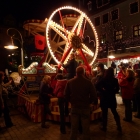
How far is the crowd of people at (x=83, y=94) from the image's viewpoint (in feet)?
13.1

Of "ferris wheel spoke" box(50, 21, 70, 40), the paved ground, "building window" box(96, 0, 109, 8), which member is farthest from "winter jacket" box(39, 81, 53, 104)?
"building window" box(96, 0, 109, 8)

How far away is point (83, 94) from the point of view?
3.99 meters

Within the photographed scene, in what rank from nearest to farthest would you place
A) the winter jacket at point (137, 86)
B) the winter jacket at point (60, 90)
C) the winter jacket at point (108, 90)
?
the winter jacket at point (108, 90) → the winter jacket at point (60, 90) → the winter jacket at point (137, 86)

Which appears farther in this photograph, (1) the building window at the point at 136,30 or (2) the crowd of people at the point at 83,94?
(1) the building window at the point at 136,30

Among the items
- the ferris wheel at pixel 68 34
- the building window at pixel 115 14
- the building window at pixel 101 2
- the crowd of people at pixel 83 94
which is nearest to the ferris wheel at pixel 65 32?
the ferris wheel at pixel 68 34

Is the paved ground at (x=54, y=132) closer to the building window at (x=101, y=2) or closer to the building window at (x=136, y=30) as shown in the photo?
the building window at (x=136, y=30)

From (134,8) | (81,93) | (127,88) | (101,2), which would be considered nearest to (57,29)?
(127,88)

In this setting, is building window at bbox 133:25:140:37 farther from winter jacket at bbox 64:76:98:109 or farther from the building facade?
winter jacket at bbox 64:76:98:109

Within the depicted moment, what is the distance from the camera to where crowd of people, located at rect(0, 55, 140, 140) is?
399 centimetres

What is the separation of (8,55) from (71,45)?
16516 mm

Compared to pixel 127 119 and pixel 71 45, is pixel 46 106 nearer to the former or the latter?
pixel 127 119

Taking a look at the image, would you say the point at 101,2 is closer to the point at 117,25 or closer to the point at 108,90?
the point at 117,25

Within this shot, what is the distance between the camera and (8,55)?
77.8 feet

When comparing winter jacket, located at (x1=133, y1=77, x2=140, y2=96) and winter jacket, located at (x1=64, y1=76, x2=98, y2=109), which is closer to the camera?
winter jacket, located at (x1=64, y1=76, x2=98, y2=109)
